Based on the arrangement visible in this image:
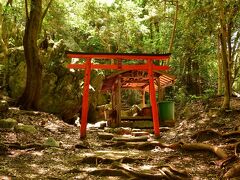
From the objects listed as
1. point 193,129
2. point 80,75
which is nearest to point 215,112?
point 193,129

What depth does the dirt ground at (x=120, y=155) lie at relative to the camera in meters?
5.90

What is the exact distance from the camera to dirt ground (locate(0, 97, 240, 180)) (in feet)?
19.4

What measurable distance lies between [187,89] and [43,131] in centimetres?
1584

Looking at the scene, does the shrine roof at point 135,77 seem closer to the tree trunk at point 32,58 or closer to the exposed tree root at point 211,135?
the tree trunk at point 32,58

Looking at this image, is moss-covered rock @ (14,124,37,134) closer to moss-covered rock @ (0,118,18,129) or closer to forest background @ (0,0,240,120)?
moss-covered rock @ (0,118,18,129)

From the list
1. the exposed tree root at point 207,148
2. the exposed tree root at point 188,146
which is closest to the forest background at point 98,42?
the exposed tree root at point 188,146

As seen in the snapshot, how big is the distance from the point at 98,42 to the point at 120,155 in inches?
762

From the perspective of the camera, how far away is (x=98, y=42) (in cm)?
2631

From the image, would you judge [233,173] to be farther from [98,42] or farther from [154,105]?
[98,42]

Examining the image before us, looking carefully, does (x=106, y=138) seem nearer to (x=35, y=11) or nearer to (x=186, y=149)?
(x=186, y=149)

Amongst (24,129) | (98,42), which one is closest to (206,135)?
(24,129)

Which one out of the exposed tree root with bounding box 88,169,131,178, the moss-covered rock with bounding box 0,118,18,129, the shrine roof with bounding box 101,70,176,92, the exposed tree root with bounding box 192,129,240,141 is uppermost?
the shrine roof with bounding box 101,70,176,92

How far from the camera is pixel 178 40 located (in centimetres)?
2223

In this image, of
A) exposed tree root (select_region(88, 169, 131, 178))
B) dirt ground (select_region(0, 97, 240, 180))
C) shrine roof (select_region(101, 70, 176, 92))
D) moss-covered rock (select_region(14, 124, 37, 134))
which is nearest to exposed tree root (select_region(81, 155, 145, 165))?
dirt ground (select_region(0, 97, 240, 180))
